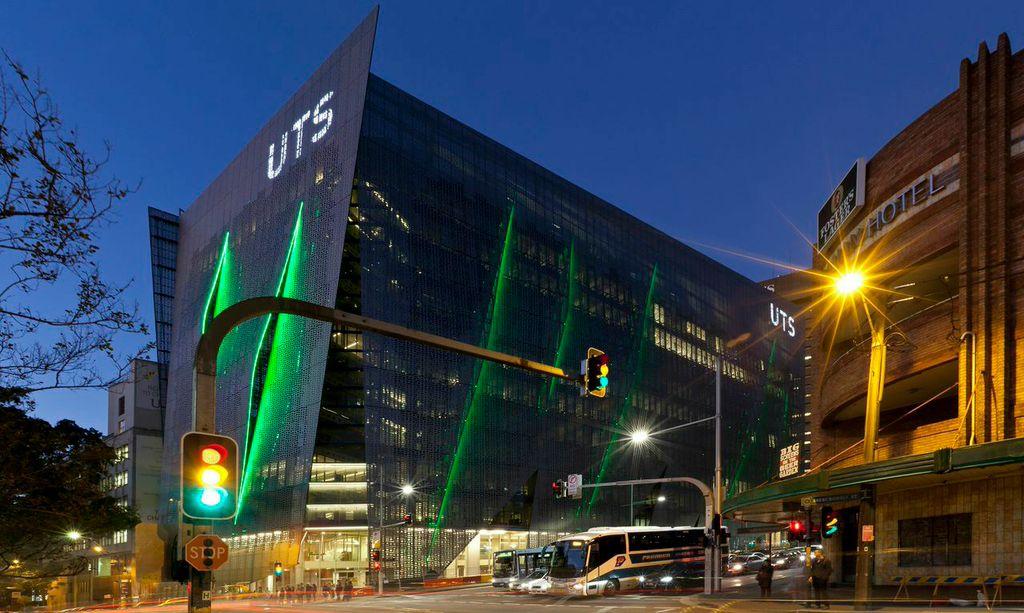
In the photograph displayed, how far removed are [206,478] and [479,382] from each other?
72947mm

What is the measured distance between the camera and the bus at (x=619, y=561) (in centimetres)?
4488

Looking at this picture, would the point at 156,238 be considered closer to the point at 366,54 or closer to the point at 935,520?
the point at 366,54

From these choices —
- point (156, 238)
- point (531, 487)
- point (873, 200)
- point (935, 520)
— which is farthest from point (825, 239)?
point (156, 238)

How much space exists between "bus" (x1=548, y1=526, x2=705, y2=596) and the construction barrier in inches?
632

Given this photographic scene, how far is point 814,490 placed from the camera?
3041 cm

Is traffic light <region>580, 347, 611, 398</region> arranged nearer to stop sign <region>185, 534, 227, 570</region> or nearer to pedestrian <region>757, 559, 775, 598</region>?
stop sign <region>185, 534, 227, 570</region>

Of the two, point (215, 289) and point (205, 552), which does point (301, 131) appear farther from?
point (205, 552)

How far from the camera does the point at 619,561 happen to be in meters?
46.3

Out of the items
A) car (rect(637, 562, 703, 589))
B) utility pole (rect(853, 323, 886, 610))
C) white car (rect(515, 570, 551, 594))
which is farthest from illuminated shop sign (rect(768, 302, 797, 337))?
utility pole (rect(853, 323, 886, 610))

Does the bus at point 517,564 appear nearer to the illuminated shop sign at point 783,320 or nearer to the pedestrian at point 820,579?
the pedestrian at point 820,579

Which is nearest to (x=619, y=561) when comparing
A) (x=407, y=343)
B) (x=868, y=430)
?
(x=868, y=430)

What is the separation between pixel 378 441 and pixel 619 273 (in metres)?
40.6

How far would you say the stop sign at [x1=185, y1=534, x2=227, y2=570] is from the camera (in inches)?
351

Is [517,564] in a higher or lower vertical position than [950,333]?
lower
